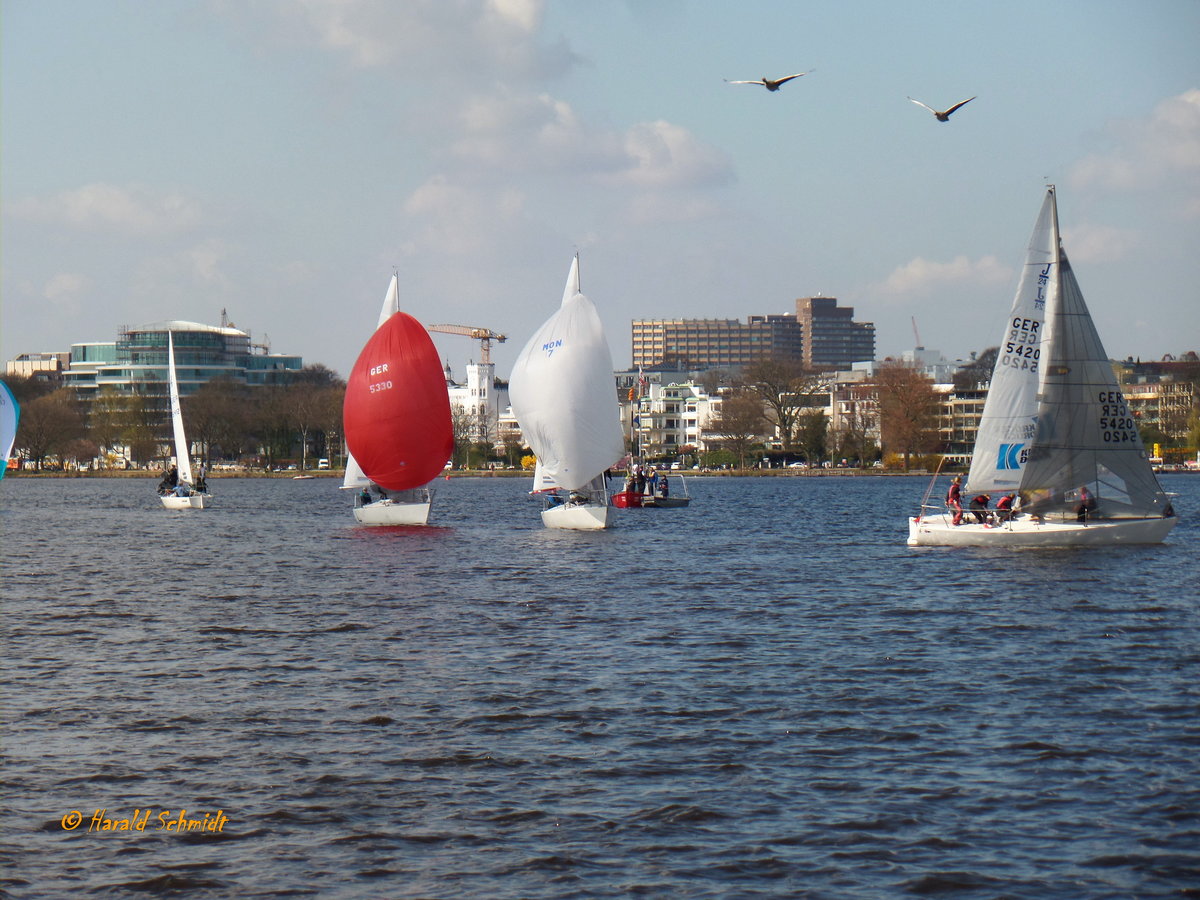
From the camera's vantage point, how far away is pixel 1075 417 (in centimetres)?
3972

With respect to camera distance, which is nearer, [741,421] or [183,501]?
[183,501]

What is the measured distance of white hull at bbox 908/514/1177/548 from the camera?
39.8 m

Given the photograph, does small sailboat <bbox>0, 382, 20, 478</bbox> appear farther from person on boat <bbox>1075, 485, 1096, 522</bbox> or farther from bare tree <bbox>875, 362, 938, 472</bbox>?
bare tree <bbox>875, 362, 938, 472</bbox>

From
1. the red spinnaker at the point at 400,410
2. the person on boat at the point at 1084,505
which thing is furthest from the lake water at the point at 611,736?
the red spinnaker at the point at 400,410

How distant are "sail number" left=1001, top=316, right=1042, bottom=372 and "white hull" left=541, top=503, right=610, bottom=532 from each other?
17.8 metres

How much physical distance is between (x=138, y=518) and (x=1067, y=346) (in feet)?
166

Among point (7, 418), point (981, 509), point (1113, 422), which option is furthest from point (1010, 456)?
point (7, 418)

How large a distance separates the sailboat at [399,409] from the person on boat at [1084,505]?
23.2m

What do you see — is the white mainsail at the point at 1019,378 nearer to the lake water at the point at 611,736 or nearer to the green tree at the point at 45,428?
the lake water at the point at 611,736

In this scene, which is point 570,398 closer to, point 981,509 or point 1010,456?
point 981,509

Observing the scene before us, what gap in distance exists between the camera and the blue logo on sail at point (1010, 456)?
133 ft

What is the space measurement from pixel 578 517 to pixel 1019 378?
19227mm

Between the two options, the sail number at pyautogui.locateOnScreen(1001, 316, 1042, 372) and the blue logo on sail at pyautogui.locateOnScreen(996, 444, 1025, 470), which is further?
the blue logo on sail at pyautogui.locateOnScreen(996, 444, 1025, 470)

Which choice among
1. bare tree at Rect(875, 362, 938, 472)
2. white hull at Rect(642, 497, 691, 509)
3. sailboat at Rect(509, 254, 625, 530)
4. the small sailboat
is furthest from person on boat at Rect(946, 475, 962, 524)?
bare tree at Rect(875, 362, 938, 472)
